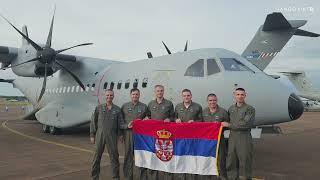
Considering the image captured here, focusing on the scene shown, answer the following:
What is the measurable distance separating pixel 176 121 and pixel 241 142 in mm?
1429

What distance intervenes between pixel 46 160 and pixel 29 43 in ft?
31.1

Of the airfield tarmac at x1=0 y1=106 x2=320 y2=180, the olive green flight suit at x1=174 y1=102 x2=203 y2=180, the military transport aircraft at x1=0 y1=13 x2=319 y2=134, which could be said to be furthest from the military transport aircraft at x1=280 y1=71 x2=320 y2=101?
the olive green flight suit at x1=174 y1=102 x2=203 y2=180

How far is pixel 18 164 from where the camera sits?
10.2 m

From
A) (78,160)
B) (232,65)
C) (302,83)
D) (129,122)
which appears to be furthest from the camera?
(302,83)

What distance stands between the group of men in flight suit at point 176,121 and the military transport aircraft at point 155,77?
11.6 feet

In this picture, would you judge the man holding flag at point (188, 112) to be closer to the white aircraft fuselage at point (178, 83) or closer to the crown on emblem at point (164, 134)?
the crown on emblem at point (164, 134)

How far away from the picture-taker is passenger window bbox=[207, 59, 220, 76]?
11.6 metres

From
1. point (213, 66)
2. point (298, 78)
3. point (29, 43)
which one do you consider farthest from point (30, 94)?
point (298, 78)

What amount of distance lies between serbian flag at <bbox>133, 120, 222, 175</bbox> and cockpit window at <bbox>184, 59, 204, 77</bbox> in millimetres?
4830

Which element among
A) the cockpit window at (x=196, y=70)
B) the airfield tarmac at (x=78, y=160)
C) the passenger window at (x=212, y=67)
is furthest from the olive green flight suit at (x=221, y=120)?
the cockpit window at (x=196, y=70)

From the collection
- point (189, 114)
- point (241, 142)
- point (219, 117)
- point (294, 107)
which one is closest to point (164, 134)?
point (189, 114)

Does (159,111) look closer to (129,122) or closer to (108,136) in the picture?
(129,122)

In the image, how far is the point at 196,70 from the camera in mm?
12047

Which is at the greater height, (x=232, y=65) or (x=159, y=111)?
(x=232, y=65)
